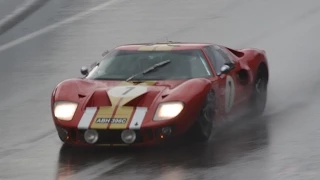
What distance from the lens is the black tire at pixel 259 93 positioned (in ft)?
45.7

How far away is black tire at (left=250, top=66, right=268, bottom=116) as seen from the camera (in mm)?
13938

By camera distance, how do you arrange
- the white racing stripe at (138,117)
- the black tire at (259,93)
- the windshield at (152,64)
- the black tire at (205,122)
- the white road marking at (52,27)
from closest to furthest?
the white racing stripe at (138,117)
the black tire at (205,122)
the windshield at (152,64)
the black tire at (259,93)
the white road marking at (52,27)

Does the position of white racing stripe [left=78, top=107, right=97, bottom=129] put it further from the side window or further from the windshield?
the side window

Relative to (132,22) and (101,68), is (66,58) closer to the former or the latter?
(132,22)

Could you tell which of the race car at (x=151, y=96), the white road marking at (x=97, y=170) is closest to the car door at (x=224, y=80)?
the race car at (x=151, y=96)

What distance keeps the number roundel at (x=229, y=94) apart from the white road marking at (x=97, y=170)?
220 cm

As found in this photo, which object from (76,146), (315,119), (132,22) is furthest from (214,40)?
(76,146)

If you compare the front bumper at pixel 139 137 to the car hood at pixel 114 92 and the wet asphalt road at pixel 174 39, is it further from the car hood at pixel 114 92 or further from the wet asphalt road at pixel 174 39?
the car hood at pixel 114 92

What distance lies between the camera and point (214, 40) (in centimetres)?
2086

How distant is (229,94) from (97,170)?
2.89 metres

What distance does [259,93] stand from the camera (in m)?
14.2

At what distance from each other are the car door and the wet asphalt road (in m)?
0.30

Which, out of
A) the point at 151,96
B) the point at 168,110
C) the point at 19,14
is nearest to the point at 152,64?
the point at 151,96

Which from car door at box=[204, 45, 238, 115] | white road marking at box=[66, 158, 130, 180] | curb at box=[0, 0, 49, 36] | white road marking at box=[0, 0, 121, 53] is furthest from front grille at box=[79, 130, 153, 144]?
curb at box=[0, 0, 49, 36]
